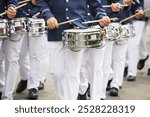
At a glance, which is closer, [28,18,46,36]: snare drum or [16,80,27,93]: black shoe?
[28,18,46,36]: snare drum

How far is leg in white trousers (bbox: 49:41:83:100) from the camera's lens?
5.30 metres

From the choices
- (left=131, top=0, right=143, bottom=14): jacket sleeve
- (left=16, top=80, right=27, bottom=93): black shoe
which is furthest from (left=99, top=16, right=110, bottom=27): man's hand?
(left=16, top=80, right=27, bottom=93): black shoe

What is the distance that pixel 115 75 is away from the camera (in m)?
7.11

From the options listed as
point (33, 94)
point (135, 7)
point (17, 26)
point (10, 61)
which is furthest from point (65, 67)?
point (135, 7)

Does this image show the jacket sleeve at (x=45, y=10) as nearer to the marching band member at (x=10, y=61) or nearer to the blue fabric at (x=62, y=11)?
the blue fabric at (x=62, y=11)

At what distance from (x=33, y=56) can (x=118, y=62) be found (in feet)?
4.04

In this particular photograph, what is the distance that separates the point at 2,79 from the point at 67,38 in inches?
71.1

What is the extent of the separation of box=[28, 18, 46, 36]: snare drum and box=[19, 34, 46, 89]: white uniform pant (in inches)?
12.0

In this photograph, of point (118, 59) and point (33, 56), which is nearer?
point (33, 56)

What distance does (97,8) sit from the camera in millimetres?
5691

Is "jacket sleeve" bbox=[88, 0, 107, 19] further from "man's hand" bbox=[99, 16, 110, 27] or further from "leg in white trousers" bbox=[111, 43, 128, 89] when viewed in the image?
"leg in white trousers" bbox=[111, 43, 128, 89]

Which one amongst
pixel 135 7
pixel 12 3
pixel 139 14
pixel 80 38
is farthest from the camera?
pixel 135 7

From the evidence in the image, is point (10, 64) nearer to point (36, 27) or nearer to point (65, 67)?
point (36, 27)

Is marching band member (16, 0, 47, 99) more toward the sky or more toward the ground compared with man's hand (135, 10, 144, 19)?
more toward the ground
